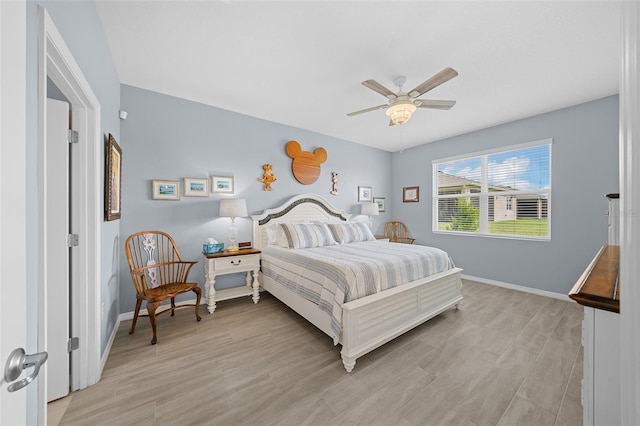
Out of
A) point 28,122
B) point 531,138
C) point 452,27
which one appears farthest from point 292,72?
point 531,138

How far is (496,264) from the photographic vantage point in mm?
4090

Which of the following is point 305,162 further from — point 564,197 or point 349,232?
point 564,197

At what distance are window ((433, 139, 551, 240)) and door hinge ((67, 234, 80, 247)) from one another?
5298mm

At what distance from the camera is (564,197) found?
346cm

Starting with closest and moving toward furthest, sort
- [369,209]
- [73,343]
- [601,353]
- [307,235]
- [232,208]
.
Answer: [601,353] < [73,343] < [232,208] < [307,235] < [369,209]

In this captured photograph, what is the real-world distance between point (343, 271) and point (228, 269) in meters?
1.68

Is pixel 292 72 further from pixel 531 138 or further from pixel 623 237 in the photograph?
pixel 531 138

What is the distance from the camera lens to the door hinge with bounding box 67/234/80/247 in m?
1.64

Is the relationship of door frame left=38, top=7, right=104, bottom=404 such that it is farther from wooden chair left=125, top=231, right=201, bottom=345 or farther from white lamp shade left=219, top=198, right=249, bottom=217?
white lamp shade left=219, top=198, right=249, bottom=217

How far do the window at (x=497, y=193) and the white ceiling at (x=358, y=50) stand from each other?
2.86 ft

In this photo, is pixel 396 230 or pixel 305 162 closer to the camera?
pixel 305 162

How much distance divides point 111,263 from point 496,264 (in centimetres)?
537

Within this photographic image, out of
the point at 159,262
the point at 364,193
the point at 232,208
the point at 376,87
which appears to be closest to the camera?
the point at 376,87

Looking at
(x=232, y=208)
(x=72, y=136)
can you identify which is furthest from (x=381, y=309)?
(x=72, y=136)
